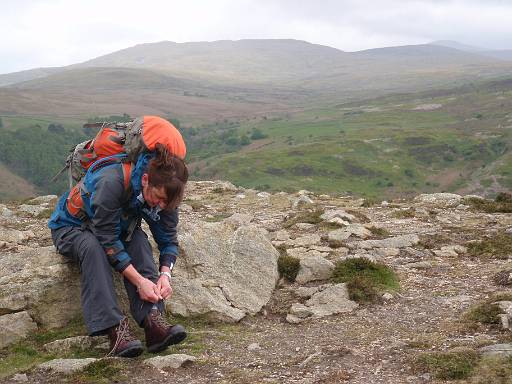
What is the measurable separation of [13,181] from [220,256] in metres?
142

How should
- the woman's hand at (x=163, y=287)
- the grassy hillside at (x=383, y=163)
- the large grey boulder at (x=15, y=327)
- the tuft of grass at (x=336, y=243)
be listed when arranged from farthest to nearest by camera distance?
1. the grassy hillside at (x=383, y=163)
2. the tuft of grass at (x=336, y=243)
3. the large grey boulder at (x=15, y=327)
4. the woman's hand at (x=163, y=287)

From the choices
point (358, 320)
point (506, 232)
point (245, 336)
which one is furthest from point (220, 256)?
point (506, 232)

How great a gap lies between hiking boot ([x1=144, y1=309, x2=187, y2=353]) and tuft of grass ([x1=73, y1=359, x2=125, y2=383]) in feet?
1.78

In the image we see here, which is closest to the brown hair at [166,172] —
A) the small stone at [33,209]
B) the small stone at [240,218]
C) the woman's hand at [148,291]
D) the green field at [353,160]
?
the woman's hand at [148,291]

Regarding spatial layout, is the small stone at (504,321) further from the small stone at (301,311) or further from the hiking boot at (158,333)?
the hiking boot at (158,333)

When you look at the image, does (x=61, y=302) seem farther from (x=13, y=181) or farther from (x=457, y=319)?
(x=13, y=181)

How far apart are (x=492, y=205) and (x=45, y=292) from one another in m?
14.6

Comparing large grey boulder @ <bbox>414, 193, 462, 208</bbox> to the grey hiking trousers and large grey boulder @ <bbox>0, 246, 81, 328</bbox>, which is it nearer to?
the grey hiking trousers

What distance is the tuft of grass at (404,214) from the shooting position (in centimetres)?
1734

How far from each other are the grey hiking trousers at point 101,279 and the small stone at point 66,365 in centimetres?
47

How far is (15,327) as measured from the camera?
845 centimetres

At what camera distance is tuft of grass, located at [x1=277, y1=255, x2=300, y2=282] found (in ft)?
36.5

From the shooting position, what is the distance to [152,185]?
24.0 feet

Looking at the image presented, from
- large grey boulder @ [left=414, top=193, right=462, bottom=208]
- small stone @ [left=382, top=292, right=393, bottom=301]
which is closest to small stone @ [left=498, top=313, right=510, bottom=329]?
small stone @ [left=382, top=292, right=393, bottom=301]
